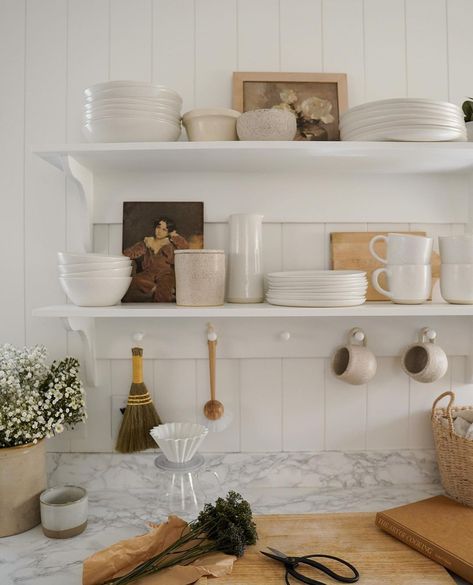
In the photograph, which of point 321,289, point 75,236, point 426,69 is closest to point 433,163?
point 426,69

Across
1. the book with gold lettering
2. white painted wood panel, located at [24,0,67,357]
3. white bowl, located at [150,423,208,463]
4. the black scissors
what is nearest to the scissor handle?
the black scissors

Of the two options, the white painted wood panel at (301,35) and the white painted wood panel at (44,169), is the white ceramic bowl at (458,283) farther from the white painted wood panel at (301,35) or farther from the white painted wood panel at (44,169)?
the white painted wood panel at (44,169)

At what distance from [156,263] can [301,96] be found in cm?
60

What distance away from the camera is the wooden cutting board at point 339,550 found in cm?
101

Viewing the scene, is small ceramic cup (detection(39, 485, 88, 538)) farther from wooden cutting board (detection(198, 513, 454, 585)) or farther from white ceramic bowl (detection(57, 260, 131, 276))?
white ceramic bowl (detection(57, 260, 131, 276))

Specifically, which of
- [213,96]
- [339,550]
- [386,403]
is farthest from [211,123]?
[339,550]

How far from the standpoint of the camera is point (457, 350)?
1454 millimetres

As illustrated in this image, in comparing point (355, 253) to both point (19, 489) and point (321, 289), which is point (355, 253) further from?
point (19, 489)

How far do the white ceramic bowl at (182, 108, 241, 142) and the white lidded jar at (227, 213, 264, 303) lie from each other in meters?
0.21

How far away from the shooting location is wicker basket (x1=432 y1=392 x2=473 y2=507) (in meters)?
1.26

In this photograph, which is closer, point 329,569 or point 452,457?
point 329,569

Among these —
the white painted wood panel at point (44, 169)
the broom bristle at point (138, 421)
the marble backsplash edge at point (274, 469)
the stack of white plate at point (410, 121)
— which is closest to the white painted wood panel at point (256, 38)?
the stack of white plate at point (410, 121)

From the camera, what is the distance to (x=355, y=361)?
136 cm

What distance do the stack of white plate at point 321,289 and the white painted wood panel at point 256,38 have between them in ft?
2.05
